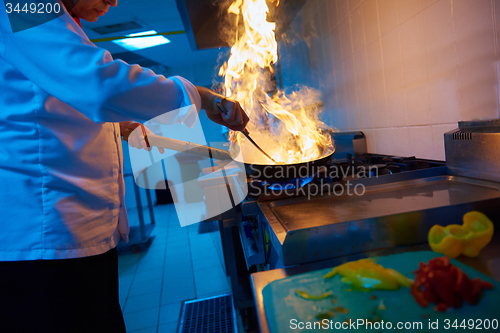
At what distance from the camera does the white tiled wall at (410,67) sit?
1145mm

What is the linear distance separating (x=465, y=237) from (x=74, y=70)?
102cm

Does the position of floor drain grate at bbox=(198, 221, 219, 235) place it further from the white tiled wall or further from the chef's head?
the chef's head

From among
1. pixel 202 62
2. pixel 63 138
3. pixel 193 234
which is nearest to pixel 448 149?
pixel 63 138

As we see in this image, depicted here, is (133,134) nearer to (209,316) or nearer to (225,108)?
(225,108)

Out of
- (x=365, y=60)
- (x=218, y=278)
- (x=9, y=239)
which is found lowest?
(x=218, y=278)

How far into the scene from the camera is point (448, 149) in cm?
118

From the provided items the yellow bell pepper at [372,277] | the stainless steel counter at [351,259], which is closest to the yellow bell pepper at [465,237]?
the stainless steel counter at [351,259]

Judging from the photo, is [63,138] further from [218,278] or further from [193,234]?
[193,234]

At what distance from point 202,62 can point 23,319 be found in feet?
23.3

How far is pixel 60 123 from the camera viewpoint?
2.91ft

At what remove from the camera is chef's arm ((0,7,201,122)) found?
2.44 feet

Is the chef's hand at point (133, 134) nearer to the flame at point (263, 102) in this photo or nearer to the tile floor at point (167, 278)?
the flame at point (263, 102)

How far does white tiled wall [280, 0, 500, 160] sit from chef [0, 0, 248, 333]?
95 centimetres

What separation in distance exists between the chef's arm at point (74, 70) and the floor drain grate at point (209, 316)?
1.65 meters
